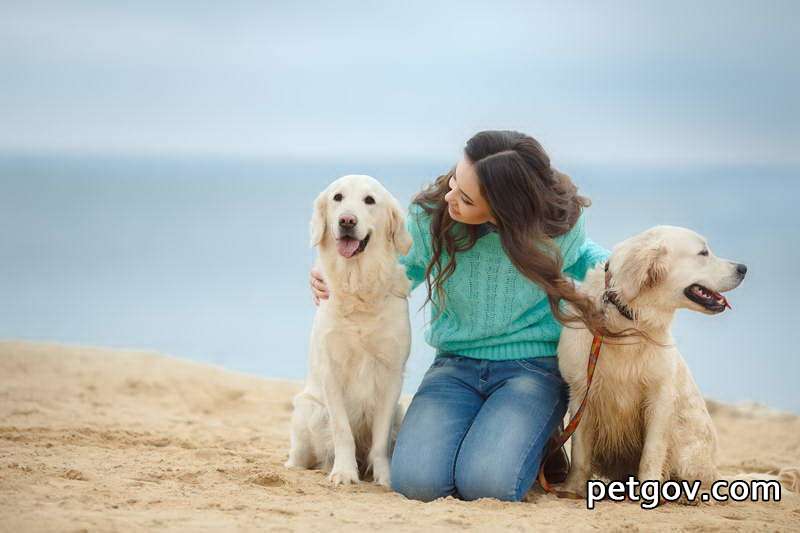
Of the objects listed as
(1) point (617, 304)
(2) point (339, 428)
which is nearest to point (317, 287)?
(2) point (339, 428)

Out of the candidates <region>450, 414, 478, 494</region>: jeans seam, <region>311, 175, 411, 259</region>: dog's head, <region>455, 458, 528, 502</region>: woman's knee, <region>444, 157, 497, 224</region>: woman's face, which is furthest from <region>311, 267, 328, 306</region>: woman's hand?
<region>455, 458, 528, 502</region>: woman's knee

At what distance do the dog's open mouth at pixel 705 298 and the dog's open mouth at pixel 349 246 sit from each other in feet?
4.76

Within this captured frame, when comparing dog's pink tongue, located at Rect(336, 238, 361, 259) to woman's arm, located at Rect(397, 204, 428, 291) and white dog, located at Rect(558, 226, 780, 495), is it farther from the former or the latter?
white dog, located at Rect(558, 226, 780, 495)

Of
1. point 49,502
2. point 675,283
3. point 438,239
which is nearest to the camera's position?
point 49,502

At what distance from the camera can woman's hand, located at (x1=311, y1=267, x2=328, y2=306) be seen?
440cm

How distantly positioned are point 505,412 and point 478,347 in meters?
0.37

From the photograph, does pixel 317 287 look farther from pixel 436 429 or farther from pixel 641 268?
pixel 641 268

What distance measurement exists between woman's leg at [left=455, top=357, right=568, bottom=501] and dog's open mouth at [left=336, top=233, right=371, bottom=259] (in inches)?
32.4

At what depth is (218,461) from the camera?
4.59m

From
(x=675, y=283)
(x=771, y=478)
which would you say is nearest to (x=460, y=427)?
(x=675, y=283)

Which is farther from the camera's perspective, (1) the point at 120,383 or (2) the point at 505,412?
(1) the point at 120,383

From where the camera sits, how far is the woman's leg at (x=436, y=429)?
3.93 meters

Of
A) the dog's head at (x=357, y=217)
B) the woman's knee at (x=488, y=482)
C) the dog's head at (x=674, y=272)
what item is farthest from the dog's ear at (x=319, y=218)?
the dog's head at (x=674, y=272)

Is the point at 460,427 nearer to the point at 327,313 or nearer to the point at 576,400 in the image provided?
the point at 576,400
